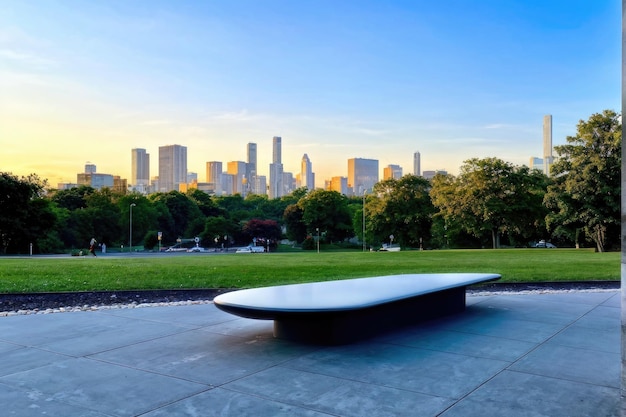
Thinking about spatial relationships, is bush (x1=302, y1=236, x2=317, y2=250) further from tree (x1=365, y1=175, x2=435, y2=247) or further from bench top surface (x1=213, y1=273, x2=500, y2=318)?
bench top surface (x1=213, y1=273, x2=500, y2=318)

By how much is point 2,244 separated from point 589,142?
46.6 metres

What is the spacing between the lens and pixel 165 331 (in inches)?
272

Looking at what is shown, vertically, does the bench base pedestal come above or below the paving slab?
above

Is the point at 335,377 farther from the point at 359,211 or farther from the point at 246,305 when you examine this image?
the point at 359,211

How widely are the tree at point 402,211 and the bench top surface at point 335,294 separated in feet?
152

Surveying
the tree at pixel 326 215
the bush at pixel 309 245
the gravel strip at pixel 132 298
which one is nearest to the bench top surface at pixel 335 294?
the gravel strip at pixel 132 298

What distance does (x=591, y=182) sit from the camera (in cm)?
3641

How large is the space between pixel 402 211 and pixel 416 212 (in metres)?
1.45

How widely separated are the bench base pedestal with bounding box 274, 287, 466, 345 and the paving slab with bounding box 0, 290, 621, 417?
0.15 meters

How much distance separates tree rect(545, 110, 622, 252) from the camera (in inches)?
1416

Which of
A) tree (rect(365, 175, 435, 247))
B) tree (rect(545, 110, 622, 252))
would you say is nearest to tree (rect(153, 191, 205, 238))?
tree (rect(365, 175, 435, 247))

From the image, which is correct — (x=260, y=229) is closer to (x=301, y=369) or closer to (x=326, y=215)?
(x=326, y=215)

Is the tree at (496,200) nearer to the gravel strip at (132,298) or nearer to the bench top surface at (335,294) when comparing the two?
the gravel strip at (132,298)

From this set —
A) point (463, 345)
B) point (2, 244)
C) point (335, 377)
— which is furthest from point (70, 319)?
point (2, 244)
